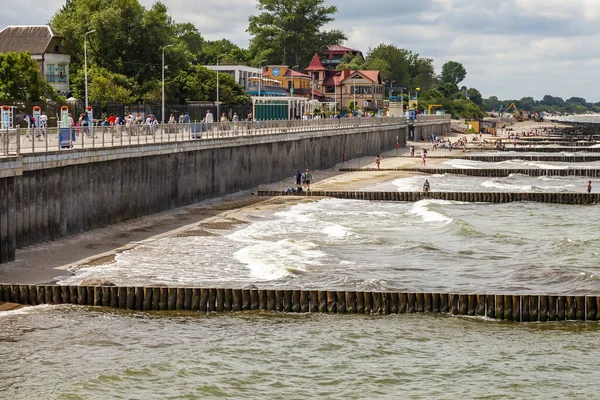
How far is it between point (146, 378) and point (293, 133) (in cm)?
5150

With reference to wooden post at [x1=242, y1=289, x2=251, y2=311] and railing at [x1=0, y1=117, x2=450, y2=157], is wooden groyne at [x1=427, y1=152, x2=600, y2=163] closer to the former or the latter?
railing at [x1=0, y1=117, x2=450, y2=157]

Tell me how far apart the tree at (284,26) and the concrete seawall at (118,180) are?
4384 inches

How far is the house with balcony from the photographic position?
92.7 metres

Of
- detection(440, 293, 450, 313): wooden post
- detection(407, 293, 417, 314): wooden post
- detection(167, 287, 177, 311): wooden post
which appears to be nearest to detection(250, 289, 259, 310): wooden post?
detection(167, 287, 177, 311): wooden post

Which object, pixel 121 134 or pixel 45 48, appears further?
pixel 45 48

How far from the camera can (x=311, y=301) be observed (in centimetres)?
2875

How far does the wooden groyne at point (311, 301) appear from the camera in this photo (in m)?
28.4

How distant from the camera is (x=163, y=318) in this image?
91.4 ft

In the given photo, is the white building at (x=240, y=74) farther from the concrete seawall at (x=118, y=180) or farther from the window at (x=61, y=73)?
the concrete seawall at (x=118, y=180)

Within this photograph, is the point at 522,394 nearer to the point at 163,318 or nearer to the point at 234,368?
the point at 234,368

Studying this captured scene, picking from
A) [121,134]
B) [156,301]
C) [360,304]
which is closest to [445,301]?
[360,304]

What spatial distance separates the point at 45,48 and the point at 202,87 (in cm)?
1795

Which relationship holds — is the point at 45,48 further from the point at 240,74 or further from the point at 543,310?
the point at 543,310

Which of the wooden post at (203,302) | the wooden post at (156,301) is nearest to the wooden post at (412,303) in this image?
the wooden post at (203,302)
